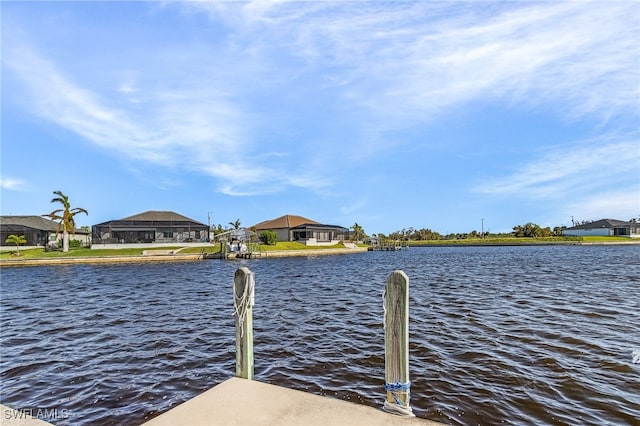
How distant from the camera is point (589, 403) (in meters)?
5.77

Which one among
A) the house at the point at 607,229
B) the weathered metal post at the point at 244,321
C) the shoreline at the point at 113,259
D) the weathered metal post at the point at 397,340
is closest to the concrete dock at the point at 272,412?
the weathered metal post at the point at 397,340

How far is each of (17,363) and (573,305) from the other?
16.7m

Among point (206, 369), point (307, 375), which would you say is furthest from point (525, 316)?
point (206, 369)

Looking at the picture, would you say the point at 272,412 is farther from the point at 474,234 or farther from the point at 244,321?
the point at 474,234

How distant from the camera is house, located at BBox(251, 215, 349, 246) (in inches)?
3133

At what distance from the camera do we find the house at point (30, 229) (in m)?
59.2

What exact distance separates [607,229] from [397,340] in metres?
128

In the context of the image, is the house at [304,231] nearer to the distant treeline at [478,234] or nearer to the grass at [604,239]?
the distant treeline at [478,234]

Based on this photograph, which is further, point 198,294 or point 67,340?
point 198,294

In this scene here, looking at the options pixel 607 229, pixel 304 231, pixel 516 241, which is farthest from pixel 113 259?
pixel 607 229

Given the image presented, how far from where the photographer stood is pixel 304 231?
7975cm

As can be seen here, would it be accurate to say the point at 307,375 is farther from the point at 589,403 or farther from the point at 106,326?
the point at 106,326

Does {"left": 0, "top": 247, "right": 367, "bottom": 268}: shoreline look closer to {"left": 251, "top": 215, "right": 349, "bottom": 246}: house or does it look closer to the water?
{"left": 251, "top": 215, "right": 349, "bottom": 246}: house

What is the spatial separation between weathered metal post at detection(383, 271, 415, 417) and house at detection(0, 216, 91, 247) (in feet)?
222
